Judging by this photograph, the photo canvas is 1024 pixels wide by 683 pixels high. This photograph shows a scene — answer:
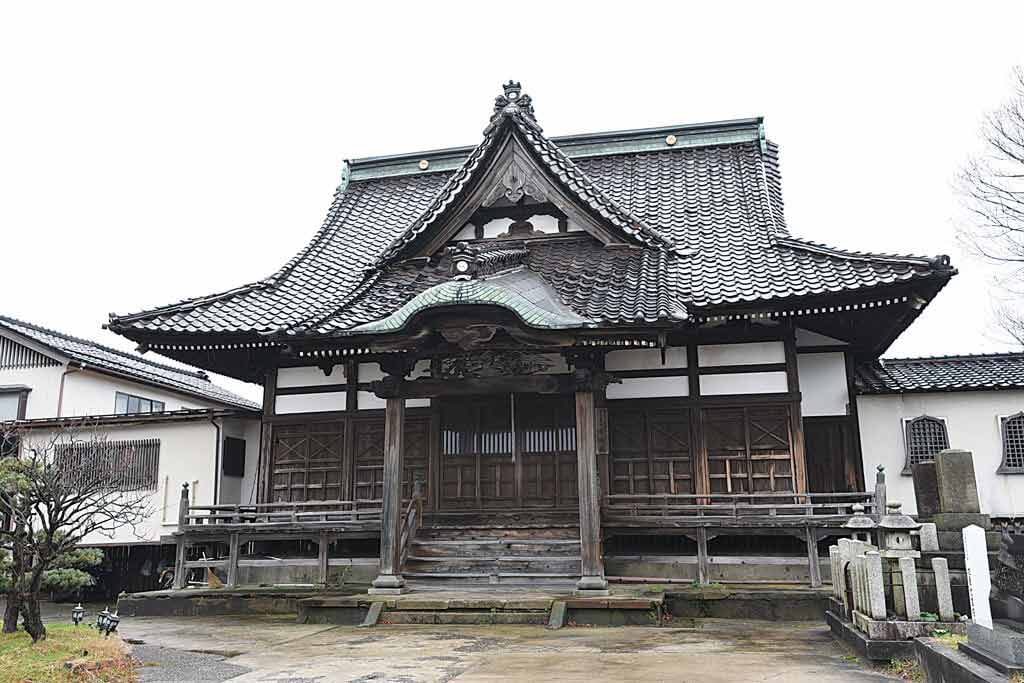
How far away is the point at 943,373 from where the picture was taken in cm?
1677

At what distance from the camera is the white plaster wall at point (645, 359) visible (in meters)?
15.5

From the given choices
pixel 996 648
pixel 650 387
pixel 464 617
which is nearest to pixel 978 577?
pixel 996 648

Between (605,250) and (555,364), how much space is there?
11.2ft

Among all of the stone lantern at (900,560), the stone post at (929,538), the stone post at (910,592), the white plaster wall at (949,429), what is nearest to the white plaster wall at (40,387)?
the white plaster wall at (949,429)

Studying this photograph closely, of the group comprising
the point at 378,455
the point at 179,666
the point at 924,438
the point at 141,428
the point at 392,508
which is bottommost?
the point at 179,666

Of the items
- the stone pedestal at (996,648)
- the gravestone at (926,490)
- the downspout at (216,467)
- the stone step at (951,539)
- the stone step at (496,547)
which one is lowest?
the stone pedestal at (996,648)

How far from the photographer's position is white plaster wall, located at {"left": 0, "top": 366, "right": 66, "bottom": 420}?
23234 mm

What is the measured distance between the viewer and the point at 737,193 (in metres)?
19.0

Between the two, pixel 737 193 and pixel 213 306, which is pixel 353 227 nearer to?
pixel 213 306

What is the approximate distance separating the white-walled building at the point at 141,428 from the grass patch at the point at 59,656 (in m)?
8.20

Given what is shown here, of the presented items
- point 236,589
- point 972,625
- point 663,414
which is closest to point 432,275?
A: point 663,414

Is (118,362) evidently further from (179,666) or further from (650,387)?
(179,666)

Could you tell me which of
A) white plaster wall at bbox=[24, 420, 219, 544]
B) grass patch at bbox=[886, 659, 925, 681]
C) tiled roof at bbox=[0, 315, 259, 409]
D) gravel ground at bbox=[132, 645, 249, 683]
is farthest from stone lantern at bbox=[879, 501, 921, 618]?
tiled roof at bbox=[0, 315, 259, 409]

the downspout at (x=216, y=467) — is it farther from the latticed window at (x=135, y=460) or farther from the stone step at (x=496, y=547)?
the stone step at (x=496, y=547)
